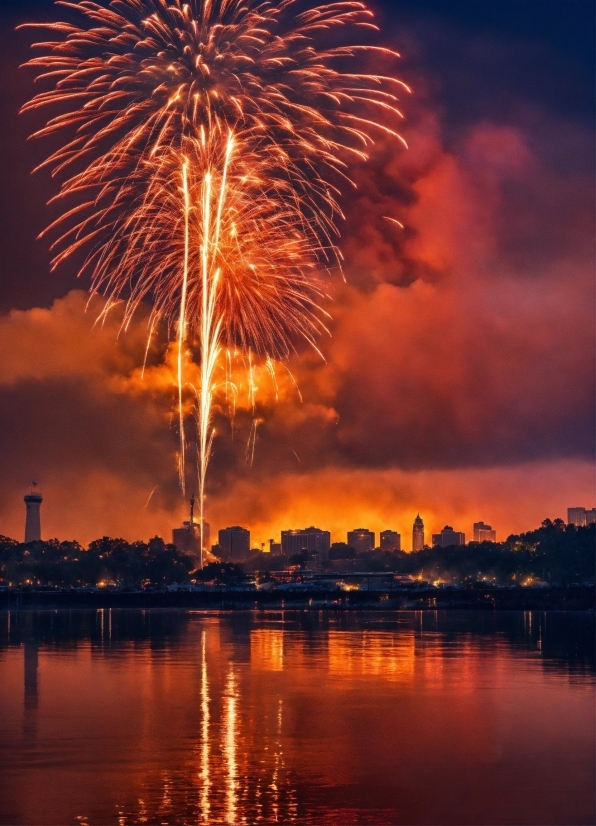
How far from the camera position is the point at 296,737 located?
44.2 m


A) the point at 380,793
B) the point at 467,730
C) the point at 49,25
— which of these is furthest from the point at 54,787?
the point at 49,25

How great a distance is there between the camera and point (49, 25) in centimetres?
5456

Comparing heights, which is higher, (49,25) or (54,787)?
(49,25)

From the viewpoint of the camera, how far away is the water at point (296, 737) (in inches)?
1319

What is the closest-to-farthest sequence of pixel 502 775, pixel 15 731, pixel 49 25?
pixel 502 775 < pixel 15 731 < pixel 49 25

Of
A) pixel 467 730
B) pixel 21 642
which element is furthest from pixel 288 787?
pixel 21 642

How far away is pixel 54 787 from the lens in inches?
1394

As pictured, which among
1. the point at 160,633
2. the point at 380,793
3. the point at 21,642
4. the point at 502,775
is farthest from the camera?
the point at 160,633

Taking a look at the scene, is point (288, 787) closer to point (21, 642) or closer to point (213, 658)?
point (213, 658)

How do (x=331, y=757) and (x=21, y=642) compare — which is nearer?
(x=331, y=757)

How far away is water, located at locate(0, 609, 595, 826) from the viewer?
33500 millimetres

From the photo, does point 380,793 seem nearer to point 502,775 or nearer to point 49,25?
point 502,775

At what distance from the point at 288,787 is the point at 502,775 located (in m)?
6.42

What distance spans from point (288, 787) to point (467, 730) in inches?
479
